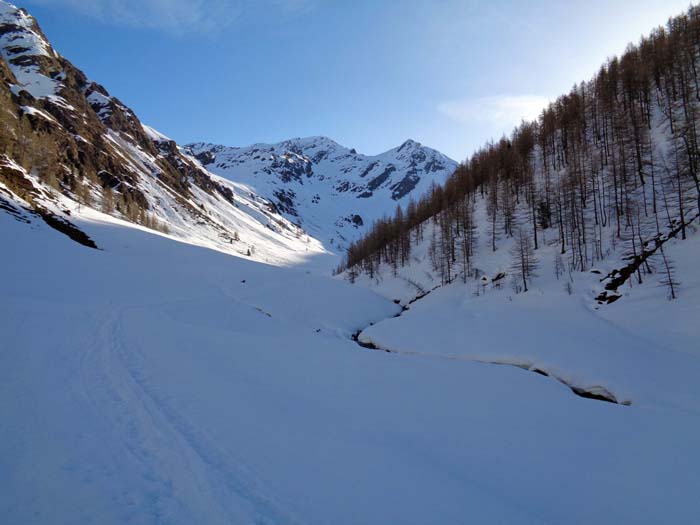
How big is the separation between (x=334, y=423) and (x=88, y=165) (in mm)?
128754

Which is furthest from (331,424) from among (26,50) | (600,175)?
(26,50)

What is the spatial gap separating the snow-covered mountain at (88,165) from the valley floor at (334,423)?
37.3 meters

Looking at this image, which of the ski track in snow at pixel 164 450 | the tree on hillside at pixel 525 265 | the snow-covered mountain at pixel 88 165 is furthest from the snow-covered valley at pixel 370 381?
the snow-covered mountain at pixel 88 165

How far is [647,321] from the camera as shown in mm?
16625

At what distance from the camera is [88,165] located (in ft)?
327

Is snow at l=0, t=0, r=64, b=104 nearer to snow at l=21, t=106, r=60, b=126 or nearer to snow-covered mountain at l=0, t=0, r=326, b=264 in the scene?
snow-covered mountain at l=0, t=0, r=326, b=264

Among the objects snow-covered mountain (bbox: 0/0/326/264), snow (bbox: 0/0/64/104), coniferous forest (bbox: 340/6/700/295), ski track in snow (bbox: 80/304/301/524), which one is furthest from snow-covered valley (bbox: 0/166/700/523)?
snow (bbox: 0/0/64/104)

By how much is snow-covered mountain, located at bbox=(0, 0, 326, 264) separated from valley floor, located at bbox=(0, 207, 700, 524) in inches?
1467

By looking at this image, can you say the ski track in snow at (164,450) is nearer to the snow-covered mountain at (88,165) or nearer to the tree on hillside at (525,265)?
the tree on hillside at (525,265)

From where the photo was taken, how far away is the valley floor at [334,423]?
4836mm

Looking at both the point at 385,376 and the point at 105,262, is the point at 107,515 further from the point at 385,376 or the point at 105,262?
the point at 105,262

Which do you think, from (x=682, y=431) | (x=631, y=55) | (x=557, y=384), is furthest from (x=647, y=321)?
(x=631, y=55)

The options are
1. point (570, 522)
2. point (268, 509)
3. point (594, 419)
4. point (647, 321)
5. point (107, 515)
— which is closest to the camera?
point (107, 515)

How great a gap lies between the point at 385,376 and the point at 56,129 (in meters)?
134
